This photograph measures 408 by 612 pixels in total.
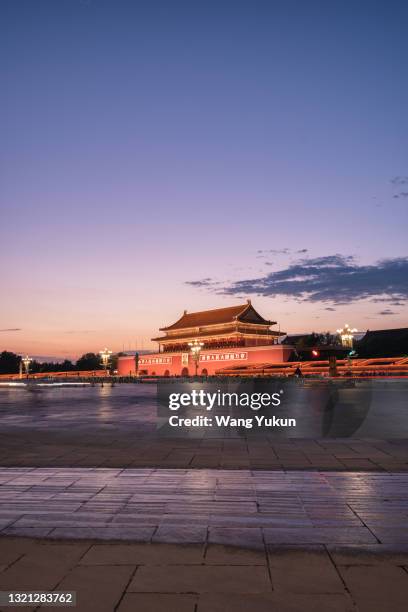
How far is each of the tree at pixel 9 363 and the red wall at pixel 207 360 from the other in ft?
116

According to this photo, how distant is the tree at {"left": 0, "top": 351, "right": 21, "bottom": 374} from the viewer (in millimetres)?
97000

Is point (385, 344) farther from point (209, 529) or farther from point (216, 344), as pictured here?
point (209, 529)

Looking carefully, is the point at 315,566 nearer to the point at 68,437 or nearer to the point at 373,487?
the point at 373,487

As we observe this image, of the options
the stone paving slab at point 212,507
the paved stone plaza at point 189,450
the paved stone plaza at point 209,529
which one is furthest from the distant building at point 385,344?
the stone paving slab at point 212,507

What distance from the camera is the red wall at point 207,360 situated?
53.3 meters

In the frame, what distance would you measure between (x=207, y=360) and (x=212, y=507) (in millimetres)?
55926

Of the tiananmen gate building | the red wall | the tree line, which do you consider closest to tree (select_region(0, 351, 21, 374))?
the tree line

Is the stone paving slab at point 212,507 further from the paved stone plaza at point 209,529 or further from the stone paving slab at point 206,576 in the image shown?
the stone paving slab at point 206,576

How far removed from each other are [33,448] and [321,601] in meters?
5.52

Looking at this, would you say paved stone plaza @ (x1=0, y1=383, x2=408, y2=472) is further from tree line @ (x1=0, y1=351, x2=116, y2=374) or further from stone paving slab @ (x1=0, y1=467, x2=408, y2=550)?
tree line @ (x1=0, y1=351, x2=116, y2=374)

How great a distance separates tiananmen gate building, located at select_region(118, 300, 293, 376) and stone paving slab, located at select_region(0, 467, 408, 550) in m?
48.2

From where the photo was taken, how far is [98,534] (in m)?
3.34

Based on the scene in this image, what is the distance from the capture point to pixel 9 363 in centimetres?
9888

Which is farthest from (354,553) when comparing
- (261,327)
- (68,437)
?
(261,327)
